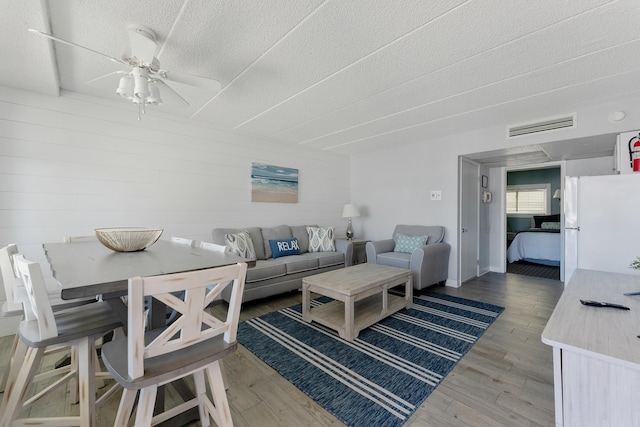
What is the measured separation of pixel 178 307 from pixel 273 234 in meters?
3.23

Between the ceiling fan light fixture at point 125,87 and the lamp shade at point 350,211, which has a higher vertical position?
the ceiling fan light fixture at point 125,87

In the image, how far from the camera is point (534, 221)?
7.62m

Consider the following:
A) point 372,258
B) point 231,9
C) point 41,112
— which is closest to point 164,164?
point 41,112

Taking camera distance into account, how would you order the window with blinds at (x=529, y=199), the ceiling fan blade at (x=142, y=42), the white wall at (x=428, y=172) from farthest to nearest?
the window with blinds at (x=529, y=199) < the white wall at (x=428, y=172) < the ceiling fan blade at (x=142, y=42)

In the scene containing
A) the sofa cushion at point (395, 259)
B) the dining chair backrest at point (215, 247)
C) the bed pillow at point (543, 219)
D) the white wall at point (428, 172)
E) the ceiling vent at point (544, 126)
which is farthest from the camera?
the bed pillow at point (543, 219)

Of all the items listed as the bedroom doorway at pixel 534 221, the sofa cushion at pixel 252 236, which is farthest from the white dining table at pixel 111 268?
the bedroom doorway at pixel 534 221

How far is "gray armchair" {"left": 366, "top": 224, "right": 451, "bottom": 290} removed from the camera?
12.2ft

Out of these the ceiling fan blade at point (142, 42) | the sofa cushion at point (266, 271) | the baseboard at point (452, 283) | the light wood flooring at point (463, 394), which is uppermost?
the ceiling fan blade at point (142, 42)

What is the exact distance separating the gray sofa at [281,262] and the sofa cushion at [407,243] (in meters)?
0.77

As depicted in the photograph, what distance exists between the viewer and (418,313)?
3.12 metres

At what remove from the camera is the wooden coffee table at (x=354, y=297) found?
252cm

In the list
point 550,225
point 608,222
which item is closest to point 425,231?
point 608,222

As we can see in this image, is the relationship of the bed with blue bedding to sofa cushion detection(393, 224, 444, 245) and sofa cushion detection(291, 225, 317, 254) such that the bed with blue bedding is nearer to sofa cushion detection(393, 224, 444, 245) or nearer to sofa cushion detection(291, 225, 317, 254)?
sofa cushion detection(393, 224, 444, 245)

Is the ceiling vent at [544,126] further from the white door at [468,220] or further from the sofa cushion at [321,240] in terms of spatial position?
the sofa cushion at [321,240]
